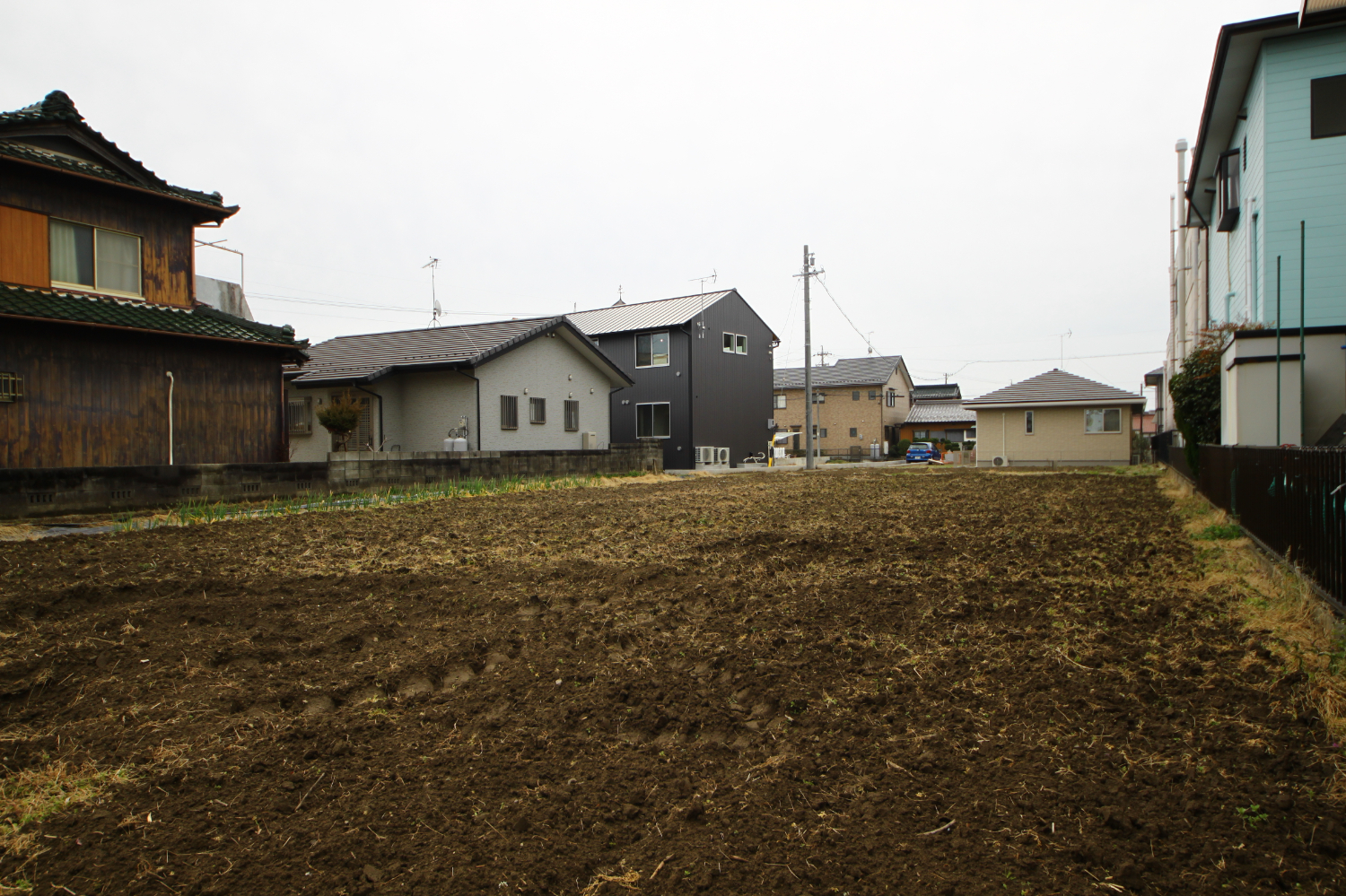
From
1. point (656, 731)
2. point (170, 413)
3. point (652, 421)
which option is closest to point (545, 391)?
point (652, 421)

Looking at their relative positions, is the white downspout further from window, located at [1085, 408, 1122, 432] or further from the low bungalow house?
window, located at [1085, 408, 1122, 432]

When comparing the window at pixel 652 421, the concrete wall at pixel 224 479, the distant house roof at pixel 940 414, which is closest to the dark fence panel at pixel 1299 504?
the concrete wall at pixel 224 479

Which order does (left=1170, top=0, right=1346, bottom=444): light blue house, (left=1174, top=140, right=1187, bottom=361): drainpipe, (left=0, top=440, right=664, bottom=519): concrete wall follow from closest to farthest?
(left=0, top=440, right=664, bottom=519): concrete wall < (left=1170, top=0, right=1346, bottom=444): light blue house < (left=1174, top=140, right=1187, bottom=361): drainpipe

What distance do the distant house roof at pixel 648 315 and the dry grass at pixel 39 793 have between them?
879 inches

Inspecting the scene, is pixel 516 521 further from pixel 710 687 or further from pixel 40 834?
pixel 40 834

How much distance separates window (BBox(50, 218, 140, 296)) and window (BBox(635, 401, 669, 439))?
52.3 ft

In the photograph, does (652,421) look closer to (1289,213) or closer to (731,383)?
(731,383)

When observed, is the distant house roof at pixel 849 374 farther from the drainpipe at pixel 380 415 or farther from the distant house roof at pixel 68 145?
the distant house roof at pixel 68 145

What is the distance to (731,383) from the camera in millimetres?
26547

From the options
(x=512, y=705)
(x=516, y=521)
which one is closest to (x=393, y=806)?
(x=512, y=705)

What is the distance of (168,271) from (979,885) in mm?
13692

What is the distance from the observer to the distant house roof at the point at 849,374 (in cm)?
4356

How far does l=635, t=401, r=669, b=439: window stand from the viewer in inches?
998

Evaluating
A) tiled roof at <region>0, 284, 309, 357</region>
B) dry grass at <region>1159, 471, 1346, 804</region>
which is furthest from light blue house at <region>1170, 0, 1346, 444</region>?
tiled roof at <region>0, 284, 309, 357</region>
